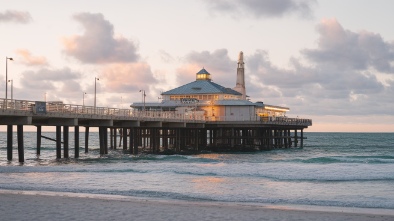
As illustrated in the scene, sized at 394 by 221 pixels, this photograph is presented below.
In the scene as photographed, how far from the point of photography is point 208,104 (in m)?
78.6

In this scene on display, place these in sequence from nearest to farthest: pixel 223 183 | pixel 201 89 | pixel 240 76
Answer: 1. pixel 223 183
2. pixel 201 89
3. pixel 240 76

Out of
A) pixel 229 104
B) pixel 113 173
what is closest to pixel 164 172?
pixel 113 173

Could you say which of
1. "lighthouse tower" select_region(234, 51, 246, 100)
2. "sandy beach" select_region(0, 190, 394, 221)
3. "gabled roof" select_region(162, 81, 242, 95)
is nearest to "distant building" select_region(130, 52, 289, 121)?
"gabled roof" select_region(162, 81, 242, 95)

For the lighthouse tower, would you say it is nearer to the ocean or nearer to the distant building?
the distant building

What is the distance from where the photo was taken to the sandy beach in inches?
717

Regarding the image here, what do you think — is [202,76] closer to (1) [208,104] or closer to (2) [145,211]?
(1) [208,104]

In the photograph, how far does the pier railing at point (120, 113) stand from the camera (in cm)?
4034

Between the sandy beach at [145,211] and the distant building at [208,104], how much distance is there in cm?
4930

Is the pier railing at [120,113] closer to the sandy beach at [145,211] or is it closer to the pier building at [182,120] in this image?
the pier building at [182,120]

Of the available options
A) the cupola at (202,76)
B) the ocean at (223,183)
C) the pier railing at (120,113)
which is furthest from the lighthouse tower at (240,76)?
the ocean at (223,183)

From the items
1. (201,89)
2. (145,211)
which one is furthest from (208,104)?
(145,211)

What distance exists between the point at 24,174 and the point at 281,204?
16831mm

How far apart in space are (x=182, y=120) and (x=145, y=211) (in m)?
Answer: 45.3

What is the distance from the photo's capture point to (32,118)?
43844 mm
